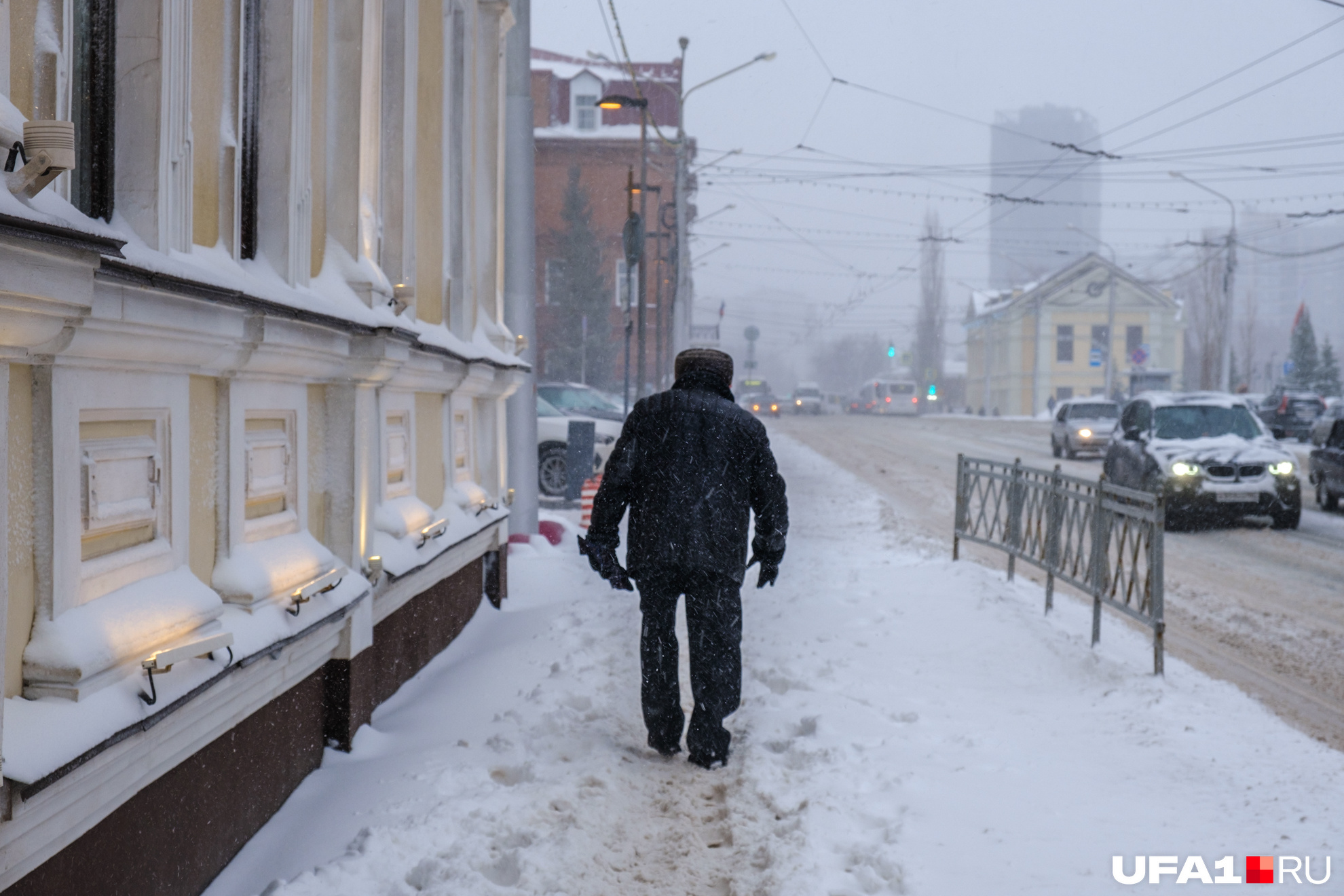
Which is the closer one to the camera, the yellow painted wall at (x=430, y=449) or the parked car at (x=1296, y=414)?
the yellow painted wall at (x=430, y=449)

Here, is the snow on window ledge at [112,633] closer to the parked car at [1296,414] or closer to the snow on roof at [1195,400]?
the snow on roof at [1195,400]

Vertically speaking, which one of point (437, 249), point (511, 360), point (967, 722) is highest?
point (437, 249)

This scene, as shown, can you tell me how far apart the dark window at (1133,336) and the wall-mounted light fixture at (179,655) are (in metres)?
72.0

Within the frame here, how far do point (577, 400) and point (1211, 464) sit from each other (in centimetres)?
1099

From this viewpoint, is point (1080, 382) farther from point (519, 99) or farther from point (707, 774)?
point (707, 774)

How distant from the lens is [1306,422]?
123 feet

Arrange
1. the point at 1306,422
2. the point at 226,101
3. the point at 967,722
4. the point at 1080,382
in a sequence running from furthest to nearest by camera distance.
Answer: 1. the point at 1080,382
2. the point at 1306,422
3. the point at 967,722
4. the point at 226,101

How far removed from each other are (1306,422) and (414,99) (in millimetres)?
37908

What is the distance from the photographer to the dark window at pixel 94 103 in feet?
9.51

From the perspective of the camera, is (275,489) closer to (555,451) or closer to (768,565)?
(768,565)

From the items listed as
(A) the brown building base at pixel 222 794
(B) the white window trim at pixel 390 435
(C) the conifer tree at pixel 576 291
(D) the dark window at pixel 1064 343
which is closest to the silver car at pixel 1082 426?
(B) the white window trim at pixel 390 435

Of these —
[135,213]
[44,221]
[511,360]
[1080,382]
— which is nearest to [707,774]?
[135,213]

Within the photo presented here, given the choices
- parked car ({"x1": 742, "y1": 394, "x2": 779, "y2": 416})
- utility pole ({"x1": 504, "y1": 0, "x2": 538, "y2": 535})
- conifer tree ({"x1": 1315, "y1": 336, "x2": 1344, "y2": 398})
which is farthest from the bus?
utility pole ({"x1": 504, "y1": 0, "x2": 538, "y2": 535})

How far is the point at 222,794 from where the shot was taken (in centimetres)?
337
